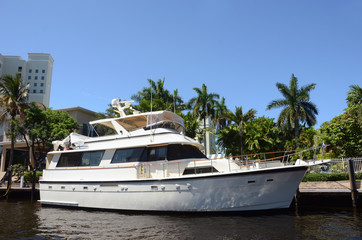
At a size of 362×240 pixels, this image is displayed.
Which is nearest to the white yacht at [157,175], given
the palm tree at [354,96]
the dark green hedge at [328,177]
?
the dark green hedge at [328,177]

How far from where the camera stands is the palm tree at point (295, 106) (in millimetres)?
24391

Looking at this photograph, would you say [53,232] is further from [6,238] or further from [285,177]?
[285,177]

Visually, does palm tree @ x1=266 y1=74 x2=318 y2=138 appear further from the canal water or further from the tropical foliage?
the tropical foliage

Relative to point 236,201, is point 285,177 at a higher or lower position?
higher

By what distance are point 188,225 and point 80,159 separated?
6.82 m

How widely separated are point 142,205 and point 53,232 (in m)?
3.34

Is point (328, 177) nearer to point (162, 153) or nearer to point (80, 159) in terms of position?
point (162, 153)

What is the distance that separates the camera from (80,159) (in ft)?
39.6

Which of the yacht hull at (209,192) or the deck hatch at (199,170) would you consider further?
the deck hatch at (199,170)

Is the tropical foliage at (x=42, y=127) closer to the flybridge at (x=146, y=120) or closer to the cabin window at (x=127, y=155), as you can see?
the flybridge at (x=146, y=120)

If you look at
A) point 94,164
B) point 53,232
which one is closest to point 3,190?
point 94,164

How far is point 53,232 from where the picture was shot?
296 inches

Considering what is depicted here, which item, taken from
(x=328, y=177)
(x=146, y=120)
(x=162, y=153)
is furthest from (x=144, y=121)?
(x=328, y=177)

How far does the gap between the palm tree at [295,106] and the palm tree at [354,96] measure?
3735mm
